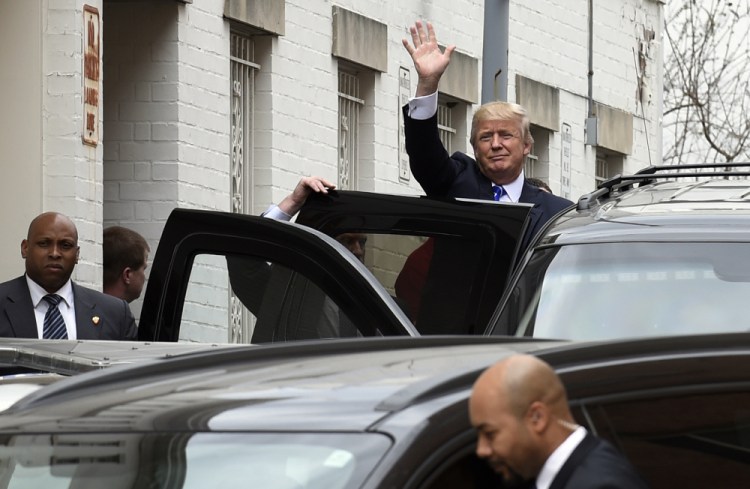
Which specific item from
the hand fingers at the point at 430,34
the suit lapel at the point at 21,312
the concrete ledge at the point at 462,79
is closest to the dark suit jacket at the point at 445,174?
the hand fingers at the point at 430,34

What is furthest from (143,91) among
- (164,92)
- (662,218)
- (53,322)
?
(662,218)

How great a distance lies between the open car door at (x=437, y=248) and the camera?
754 centimetres

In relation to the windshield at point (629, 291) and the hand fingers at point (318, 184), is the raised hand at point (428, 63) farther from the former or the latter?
the windshield at point (629, 291)

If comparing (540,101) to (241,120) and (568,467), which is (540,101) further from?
(568,467)

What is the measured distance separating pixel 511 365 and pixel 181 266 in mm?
4057

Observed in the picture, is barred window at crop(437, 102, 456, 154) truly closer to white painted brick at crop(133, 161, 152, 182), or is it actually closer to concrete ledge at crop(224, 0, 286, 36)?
concrete ledge at crop(224, 0, 286, 36)

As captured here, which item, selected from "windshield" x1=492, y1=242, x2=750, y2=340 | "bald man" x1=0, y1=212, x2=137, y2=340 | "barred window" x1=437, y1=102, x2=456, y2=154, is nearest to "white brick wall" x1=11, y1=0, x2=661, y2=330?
"barred window" x1=437, y1=102, x2=456, y2=154

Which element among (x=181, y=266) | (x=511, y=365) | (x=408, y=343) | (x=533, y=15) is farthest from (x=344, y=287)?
(x=533, y=15)

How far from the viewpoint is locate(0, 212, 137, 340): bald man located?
28.5ft

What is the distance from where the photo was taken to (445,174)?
28.8ft

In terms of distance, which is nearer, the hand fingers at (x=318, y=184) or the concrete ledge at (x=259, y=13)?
the hand fingers at (x=318, y=184)

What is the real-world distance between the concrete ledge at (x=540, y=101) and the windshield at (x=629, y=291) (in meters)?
11.8

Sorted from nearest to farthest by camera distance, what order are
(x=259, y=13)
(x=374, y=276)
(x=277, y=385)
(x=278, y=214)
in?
1. (x=277, y=385)
2. (x=374, y=276)
3. (x=278, y=214)
4. (x=259, y=13)

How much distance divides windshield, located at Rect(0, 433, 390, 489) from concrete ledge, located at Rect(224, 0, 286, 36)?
33.4 ft
